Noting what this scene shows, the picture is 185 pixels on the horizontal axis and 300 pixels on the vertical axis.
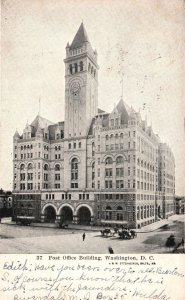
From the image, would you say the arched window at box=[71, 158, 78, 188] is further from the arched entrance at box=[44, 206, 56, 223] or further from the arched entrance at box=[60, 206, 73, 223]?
the arched entrance at box=[44, 206, 56, 223]

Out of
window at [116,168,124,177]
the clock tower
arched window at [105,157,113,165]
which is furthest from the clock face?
window at [116,168,124,177]

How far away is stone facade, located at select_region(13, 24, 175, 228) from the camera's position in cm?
1831

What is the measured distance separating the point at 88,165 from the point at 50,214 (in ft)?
16.8

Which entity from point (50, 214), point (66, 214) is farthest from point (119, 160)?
point (66, 214)

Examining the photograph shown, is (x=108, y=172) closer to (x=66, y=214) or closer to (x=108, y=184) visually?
(x=108, y=184)

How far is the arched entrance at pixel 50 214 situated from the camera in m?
22.3

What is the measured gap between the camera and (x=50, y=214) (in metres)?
23.7

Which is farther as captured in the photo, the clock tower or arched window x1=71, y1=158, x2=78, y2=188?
arched window x1=71, y1=158, x2=78, y2=188

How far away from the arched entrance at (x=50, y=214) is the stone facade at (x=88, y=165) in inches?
3.7

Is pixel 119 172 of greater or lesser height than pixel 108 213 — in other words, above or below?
above

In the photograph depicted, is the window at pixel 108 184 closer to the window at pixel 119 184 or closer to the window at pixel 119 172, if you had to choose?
the window at pixel 119 184

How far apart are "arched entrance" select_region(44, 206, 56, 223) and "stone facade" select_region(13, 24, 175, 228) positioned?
94 millimetres

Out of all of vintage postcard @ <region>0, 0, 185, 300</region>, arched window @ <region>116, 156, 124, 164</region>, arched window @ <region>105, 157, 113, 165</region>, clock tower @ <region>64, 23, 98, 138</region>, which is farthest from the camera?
clock tower @ <region>64, 23, 98, 138</region>

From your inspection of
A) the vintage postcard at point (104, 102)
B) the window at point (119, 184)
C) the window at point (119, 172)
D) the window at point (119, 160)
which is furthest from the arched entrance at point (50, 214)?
the vintage postcard at point (104, 102)
